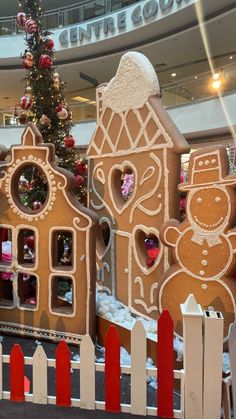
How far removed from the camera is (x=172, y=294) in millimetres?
2311

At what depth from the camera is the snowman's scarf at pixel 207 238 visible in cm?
216

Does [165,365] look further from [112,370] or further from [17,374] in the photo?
[17,374]

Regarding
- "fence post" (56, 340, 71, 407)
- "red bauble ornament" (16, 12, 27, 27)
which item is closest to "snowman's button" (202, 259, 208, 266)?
"fence post" (56, 340, 71, 407)

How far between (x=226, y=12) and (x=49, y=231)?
9.28 meters

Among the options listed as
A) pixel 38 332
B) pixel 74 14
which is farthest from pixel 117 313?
pixel 74 14

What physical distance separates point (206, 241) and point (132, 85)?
1.28 m

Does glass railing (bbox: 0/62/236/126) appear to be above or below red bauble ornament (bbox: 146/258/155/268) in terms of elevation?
above

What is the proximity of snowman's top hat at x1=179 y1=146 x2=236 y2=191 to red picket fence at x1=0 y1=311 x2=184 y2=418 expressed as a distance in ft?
2.94

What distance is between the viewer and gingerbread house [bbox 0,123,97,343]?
2557mm

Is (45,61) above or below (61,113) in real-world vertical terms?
above

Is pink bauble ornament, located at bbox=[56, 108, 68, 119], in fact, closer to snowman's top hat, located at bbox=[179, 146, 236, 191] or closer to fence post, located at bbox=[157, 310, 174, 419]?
snowman's top hat, located at bbox=[179, 146, 236, 191]

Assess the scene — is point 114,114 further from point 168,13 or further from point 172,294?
point 168,13

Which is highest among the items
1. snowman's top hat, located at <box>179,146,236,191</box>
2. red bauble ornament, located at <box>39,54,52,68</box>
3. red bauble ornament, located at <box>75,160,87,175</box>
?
red bauble ornament, located at <box>39,54,52,68</box>

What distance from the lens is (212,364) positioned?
152 centimetres
